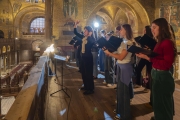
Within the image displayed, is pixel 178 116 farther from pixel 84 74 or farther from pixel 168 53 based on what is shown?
pixel 84 74

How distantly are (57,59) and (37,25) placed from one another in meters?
27.8

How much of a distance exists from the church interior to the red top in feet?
5.27

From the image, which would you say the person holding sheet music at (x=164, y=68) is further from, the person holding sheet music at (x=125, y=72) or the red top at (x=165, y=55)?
the person holding sheet music at (x=125, y=72)

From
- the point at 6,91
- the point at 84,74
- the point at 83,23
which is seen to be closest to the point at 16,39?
the point at 83,23

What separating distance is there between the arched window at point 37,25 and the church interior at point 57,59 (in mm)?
173

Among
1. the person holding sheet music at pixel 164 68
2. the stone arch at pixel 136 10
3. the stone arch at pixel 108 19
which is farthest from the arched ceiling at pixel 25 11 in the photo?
the person holding sheet music at pixel 164 68

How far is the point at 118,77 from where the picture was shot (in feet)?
11.4

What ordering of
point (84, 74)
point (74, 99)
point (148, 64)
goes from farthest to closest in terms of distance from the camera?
point (84, 74)
point (74, 99)
point (148, 64)

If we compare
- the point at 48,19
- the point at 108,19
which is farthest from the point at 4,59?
the point at 48,19

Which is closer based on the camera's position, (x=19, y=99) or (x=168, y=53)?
(x=19, y=99)

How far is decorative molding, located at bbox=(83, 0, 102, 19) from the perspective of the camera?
15773 millimetres

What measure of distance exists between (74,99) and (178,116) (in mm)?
2403

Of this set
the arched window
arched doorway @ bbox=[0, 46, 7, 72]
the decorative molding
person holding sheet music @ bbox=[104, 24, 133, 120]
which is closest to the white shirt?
person holding sheet music @ bbox=[104, 24, 133, 120]

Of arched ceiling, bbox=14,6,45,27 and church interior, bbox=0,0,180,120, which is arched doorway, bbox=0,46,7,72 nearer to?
church interior, bbox=0,0,180,120
